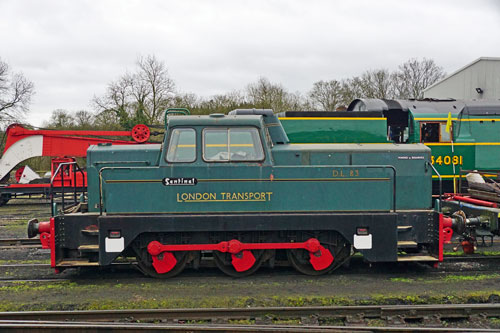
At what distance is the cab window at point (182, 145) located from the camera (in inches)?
247

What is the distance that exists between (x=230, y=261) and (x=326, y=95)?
3598 centimetres

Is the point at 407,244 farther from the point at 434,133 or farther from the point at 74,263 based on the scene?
the point at 434,133

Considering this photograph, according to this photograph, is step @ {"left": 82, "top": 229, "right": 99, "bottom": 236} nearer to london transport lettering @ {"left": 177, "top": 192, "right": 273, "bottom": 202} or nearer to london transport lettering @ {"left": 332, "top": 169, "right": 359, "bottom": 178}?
london transport lettering @ {"left": 177, "top": 192, "right": 273, "bottom": 202}

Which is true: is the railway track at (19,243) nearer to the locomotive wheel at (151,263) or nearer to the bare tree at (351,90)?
the locomotive wheel at (151,263)

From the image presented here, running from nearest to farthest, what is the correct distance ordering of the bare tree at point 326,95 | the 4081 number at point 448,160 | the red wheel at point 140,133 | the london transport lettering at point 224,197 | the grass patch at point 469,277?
the london transport lettering at point 224,197, the grass patch at point 469,277, the red wheel at point 140,133, the 4081 number at point 448,160, the bare tree at point 326,95

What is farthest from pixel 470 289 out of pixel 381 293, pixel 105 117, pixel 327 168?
pixel 105 117

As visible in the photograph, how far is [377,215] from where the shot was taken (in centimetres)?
636

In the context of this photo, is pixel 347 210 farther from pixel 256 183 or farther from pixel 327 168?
pixel 256 183

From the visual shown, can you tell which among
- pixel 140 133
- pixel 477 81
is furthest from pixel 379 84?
pixel 140 133

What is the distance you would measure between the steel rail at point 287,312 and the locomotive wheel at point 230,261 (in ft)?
4.73

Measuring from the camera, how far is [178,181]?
20.5 feet

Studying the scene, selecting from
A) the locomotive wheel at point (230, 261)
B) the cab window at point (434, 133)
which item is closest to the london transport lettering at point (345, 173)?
the locomotive wheel at point (230, 261)

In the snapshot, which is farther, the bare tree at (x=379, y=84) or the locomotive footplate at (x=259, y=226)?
the bare tree at (x=379, y=84)

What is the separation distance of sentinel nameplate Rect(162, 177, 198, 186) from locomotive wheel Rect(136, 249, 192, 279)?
1129 mm
